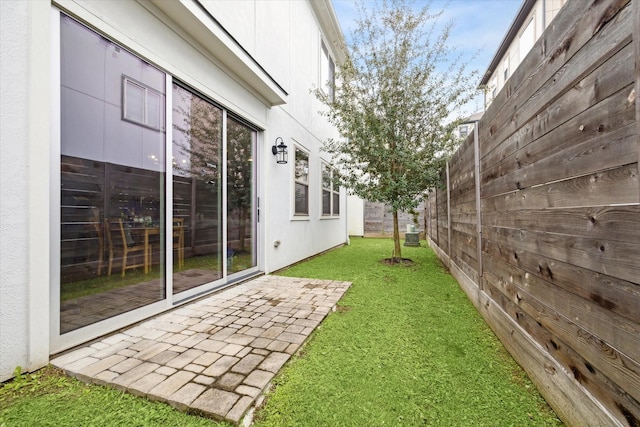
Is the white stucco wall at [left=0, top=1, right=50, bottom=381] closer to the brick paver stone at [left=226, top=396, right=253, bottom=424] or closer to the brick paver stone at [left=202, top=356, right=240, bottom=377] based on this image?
the brick paver stone at [left=202, top=356, right=240, bottom=377]

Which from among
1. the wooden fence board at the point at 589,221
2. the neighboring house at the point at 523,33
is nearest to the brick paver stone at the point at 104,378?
the wooden fence board at the point at 589,221

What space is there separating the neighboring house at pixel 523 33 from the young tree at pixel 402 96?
4233 mm

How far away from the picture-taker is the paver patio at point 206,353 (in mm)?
1613

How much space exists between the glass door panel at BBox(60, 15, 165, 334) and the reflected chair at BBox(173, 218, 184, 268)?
18 cm

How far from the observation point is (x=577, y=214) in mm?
1317

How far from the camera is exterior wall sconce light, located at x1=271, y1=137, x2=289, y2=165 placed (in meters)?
4.96

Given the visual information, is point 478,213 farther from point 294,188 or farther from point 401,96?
point 294,188

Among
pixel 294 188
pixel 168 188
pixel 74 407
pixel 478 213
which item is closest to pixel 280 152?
pixel 294 188

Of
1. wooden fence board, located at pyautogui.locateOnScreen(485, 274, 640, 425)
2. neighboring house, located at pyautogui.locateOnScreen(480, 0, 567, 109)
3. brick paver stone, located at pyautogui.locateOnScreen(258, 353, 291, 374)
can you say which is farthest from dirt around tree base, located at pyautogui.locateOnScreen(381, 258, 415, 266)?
neighboring house, located at pyautogui.locateOnScreen(480, 0, 567, 109)

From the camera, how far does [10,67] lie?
68.1 inches

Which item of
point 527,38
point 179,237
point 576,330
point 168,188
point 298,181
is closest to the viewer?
point 576,330

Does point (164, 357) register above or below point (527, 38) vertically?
below

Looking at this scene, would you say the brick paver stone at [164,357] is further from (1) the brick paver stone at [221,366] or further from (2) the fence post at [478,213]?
(2) the fence post at [478,213]

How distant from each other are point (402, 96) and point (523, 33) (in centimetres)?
1050
